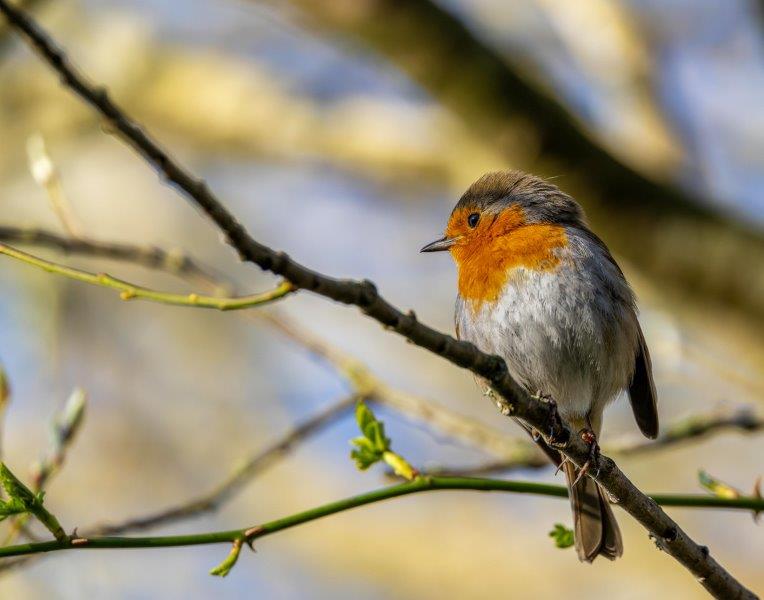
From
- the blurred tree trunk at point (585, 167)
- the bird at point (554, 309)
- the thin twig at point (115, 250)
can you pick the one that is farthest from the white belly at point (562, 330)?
the blurred tree trunk at point (585, 167)

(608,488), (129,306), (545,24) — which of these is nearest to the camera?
(608,488)

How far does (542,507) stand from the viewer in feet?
29.8

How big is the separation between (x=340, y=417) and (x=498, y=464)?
0.58 m

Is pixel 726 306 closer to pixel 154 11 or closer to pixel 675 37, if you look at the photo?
pixel 675 37

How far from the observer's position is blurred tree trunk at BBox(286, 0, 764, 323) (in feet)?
17.6

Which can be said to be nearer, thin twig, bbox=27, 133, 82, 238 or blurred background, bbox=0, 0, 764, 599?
thin twig, bbox=27, 133, 82, 238

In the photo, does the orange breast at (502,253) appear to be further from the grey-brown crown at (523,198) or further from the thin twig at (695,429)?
the thin twig at (695,429)

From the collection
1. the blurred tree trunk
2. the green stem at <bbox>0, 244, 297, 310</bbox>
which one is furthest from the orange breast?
the green stem at <bbox>0, 244, 297, 310</bbox>

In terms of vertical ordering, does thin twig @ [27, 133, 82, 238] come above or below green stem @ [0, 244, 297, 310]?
above

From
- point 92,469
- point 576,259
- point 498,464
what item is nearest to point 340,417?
point 498,464

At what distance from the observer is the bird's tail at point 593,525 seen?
3434mm

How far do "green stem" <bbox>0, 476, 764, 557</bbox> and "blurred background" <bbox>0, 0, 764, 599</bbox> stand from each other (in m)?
1.84

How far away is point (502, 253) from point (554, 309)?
0.95 feet

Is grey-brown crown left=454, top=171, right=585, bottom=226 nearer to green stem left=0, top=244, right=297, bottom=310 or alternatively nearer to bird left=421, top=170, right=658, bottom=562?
bird left=421, top=170, right=658, bottom=562
